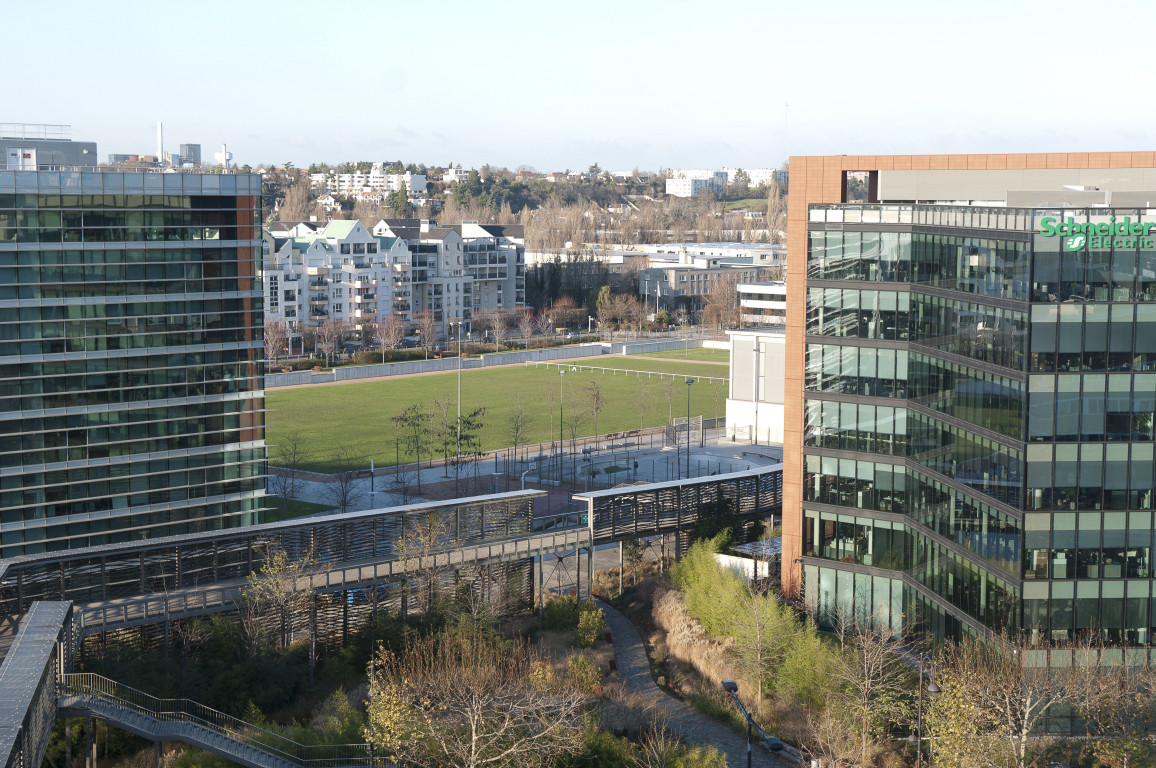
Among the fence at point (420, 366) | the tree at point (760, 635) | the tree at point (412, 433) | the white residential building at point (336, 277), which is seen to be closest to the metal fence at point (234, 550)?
the tree at point (760, 635)

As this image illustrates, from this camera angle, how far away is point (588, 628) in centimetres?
4006

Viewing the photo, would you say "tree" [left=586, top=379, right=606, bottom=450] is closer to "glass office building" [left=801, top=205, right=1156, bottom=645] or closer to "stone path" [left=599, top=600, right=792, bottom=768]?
"stone path" [left=599, top=600, right=792, bottom=768]

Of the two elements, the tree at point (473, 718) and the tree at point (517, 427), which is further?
the tree at point (517, 427)

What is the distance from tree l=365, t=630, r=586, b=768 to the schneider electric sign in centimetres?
1692

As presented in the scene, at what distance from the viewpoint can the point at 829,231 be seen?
41125 millimetres

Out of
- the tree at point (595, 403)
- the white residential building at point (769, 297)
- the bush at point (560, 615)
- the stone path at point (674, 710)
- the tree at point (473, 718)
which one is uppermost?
the white residential building at point (769, 297)

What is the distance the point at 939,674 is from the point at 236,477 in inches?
1048

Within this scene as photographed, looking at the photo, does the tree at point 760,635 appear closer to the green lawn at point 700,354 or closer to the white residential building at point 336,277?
the green lawn at point 700,354

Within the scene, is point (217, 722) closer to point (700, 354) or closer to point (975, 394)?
point (975, 394)

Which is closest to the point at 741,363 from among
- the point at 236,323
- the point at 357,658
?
the point at 236,323

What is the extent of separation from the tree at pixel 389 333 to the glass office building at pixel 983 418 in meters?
80.6

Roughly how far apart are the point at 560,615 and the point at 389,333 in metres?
83.8

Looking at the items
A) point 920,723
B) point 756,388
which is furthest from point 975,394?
point 756,388

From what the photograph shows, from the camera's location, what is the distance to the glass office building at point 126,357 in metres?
42.4
